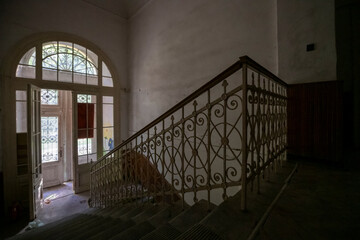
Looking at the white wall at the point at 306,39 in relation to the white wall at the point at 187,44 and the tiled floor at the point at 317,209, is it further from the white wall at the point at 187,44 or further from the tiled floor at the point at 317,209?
the tiled floor at the point at 317,209

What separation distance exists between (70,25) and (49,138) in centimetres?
313

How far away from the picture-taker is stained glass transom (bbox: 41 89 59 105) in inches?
187

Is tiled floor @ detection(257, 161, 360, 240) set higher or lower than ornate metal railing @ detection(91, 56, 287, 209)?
lower

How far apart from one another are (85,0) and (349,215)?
590 cm

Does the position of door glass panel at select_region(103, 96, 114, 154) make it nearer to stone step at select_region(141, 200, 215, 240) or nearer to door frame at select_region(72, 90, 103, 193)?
door frame at select_region(72, 90, 103, 193)

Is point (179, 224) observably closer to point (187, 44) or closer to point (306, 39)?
point (306, 39)

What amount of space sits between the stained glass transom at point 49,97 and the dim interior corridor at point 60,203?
241cm

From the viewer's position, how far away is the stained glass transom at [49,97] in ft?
15.5

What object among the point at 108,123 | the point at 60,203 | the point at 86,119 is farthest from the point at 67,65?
the point at 60,203

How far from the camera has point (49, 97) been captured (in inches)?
191

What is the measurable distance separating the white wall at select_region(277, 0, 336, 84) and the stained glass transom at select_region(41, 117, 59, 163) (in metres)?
5.78

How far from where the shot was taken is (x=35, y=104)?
3.25 m

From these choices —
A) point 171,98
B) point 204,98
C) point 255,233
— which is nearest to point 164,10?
point 171,98

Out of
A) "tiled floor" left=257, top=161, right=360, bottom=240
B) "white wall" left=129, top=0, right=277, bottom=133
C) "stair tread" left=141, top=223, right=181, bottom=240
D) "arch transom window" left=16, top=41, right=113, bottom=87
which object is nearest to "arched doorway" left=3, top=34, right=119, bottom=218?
"arch transom window" left=16, top=41, right=113, bottom=87
